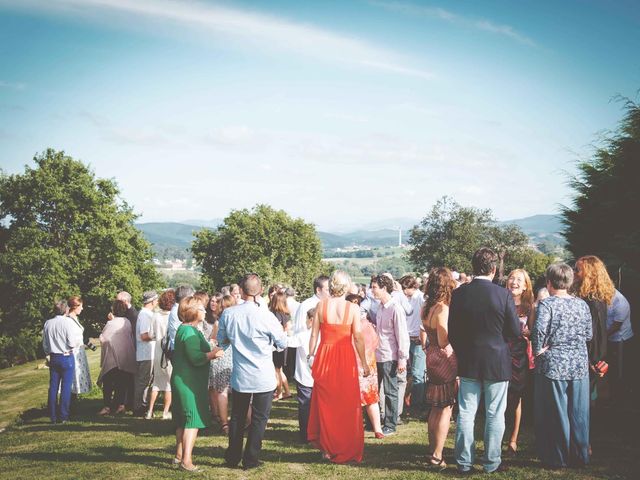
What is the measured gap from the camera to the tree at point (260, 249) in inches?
2375

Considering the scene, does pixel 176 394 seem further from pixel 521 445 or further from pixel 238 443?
pixel 521 445

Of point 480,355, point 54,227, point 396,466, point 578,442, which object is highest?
point 54,227

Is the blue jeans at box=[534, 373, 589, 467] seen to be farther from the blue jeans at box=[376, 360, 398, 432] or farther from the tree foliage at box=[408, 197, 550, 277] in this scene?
the tree foliage at box=[408, 197, 550, 277]

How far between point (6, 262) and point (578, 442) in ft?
108

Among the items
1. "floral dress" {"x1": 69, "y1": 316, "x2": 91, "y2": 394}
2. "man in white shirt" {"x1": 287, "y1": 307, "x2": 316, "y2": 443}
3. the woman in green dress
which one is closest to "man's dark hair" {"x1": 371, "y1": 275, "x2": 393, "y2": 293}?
"man in white shirt" {"x1": 287, "y1": 307, "x2": 316, "y2": 443}

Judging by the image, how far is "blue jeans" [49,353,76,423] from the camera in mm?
9023

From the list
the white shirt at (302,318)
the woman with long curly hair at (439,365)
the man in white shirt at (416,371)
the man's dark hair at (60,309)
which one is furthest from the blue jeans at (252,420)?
the man's dark hair at (60,309)

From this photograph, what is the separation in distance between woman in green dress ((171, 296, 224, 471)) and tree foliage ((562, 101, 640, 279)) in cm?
729

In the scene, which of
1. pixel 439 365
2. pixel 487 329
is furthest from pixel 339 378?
pixel 487 329

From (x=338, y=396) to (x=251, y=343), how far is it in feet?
4.17

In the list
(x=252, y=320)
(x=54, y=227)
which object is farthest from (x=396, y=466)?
(x=54, y=227)

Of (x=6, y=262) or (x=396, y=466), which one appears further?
(x=6, y=262)

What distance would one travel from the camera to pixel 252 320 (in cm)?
602

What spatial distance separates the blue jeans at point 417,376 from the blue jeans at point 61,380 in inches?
248
